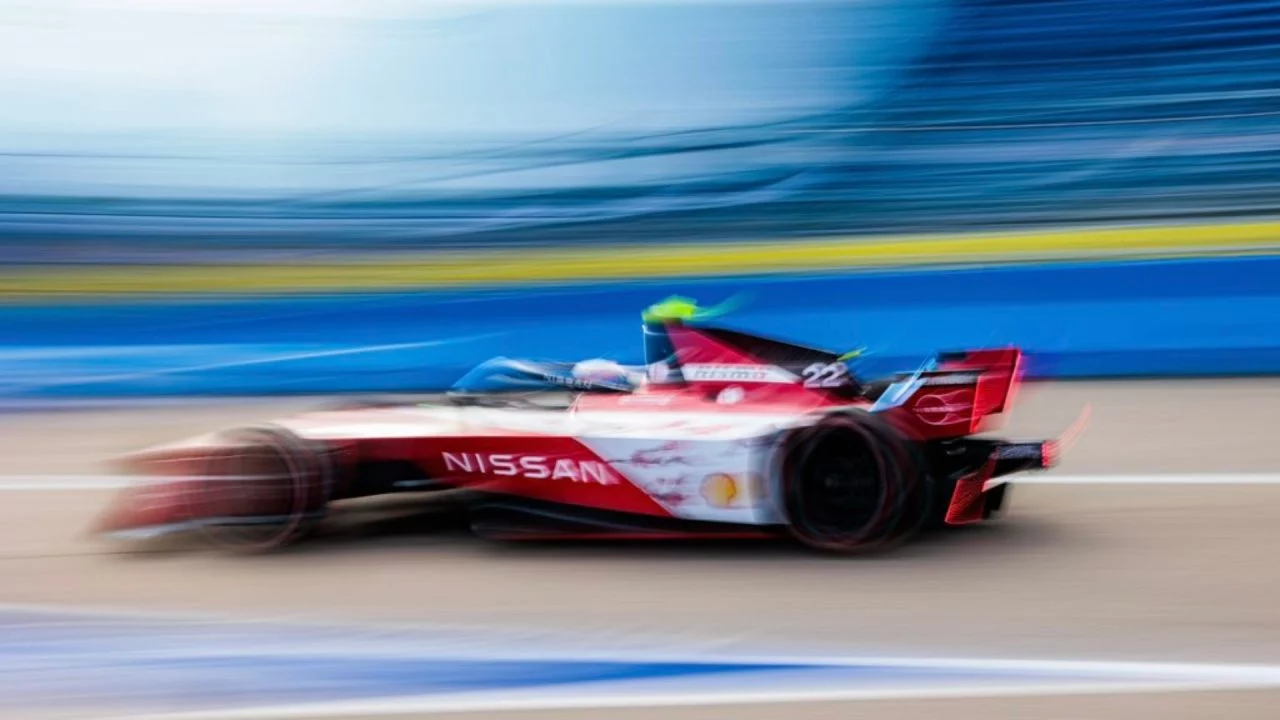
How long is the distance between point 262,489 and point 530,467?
0.94 m

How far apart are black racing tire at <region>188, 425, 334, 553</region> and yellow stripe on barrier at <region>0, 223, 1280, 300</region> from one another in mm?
5577

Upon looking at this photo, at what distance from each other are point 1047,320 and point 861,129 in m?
2.53

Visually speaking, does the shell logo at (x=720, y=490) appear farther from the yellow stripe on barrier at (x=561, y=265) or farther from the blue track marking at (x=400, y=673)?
the yellow stripe on barrier at (x=561, y=265)

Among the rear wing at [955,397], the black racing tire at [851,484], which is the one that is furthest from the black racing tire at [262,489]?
the rear wing at [955,397]

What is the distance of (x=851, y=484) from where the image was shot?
14.0ft

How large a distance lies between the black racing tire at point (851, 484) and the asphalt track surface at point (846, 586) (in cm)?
11

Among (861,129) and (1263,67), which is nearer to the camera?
(1263,67)

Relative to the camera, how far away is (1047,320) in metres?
8.38

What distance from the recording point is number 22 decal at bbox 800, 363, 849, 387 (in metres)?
4.52

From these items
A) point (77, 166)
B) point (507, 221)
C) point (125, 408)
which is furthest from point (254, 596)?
point (77, 166)

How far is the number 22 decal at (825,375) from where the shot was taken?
14.8 feet

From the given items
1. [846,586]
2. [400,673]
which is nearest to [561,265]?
[846,586]

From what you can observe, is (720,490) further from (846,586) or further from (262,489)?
(262,489)

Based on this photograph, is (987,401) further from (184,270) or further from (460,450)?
(184,270)
